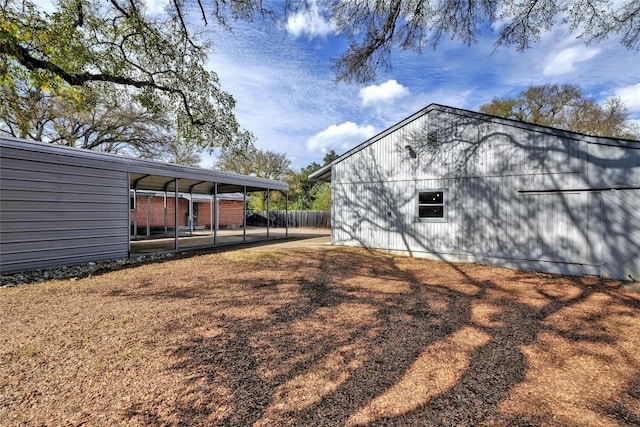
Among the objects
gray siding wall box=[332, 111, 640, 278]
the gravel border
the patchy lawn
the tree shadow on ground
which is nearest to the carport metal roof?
the gravel border

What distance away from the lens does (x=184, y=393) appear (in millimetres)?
2535

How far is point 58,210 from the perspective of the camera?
7367mm

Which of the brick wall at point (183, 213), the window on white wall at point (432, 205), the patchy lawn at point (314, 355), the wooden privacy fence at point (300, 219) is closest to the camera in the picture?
the patchy lawn at point (314, 355)

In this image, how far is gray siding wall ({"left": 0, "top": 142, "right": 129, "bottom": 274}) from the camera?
658cm

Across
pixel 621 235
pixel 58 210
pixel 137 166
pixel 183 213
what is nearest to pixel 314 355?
pixel 58 210

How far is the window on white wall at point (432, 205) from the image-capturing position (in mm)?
9562

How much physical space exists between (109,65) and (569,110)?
29641 mm

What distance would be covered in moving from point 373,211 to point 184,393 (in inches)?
358

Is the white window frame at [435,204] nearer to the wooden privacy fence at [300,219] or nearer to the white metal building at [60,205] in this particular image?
the white metal building at [60,205]

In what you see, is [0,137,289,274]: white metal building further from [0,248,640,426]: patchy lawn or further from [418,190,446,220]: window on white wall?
[418,190,446,220]: window on white wall

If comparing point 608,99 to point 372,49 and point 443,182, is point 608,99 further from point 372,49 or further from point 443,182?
point 372,49

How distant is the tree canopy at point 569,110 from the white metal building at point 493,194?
17.8 metres

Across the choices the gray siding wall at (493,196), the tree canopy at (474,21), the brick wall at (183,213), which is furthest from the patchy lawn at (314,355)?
the brick wall at (183,213)

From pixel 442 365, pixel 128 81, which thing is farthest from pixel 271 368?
pixel 128 81
